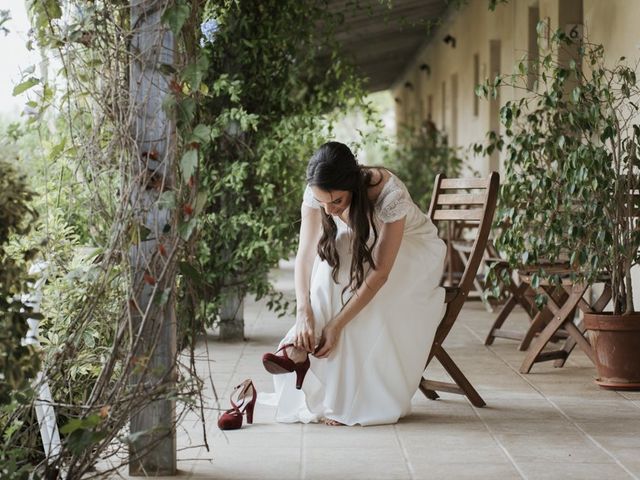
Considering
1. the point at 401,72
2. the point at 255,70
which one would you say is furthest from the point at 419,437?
the point at 401,72

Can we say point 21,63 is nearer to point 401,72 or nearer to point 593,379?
point 593,379

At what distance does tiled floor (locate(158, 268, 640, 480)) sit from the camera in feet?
11.9

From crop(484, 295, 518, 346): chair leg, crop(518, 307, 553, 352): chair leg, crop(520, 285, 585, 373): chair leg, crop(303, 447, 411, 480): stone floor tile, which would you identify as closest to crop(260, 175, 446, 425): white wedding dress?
crop(303, 447, 411, 480): stone floor tile

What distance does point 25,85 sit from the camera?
129 inches

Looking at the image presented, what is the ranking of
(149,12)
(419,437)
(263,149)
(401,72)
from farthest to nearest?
(401,72) → (263,149) → (419,437) → (149,12)

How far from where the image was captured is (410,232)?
4684 millimetres

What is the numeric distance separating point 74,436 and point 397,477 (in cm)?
113

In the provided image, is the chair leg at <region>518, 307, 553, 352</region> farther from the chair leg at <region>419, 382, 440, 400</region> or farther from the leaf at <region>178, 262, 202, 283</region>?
the leaf at <region>178, 262, 202, 283</region>

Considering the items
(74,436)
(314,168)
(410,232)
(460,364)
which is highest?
(314,168)

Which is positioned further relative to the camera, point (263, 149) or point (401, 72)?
point (401, 72)

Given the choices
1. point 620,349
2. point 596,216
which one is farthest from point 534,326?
point 596,216

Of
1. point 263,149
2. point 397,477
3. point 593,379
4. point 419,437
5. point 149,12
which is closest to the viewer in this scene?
point 149,12

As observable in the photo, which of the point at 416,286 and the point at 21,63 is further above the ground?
the point at 21,63

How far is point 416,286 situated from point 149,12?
71.0 inches
